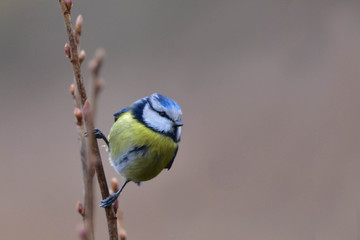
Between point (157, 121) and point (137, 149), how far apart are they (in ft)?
0.53

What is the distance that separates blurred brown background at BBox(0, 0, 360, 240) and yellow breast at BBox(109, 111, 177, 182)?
232 centimetres

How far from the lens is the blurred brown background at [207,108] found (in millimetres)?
4539

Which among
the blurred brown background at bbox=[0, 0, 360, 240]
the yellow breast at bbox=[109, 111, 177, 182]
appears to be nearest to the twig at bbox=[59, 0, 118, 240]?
the yellow breast at bbox=[109, 111, 177, 182]

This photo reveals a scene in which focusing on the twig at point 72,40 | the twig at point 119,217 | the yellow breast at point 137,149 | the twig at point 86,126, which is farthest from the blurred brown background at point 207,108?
the twig at point 72,40

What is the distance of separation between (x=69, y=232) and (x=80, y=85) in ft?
11.3

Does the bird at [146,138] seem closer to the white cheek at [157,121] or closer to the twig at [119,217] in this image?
the white cheek at [157,121]

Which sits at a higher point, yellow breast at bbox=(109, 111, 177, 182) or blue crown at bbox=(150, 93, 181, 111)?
blue crown at bbox=(150, 93, 181, 111)

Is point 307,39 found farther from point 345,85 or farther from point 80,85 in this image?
point 80,85

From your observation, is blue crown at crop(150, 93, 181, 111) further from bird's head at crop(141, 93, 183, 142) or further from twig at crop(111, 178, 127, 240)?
twig at crop(111, 178, 127, 240)

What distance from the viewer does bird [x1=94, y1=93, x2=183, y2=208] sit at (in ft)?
6.89

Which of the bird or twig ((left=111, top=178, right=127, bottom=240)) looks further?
the bird

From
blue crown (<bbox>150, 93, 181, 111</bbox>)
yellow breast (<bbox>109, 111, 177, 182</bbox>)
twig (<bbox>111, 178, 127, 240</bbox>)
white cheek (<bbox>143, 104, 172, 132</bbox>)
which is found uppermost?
blue crown (<bbox>150, 93, 181, 111</bbox>)

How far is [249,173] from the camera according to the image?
16.6ft

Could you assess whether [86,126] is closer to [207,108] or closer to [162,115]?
[162,115]
